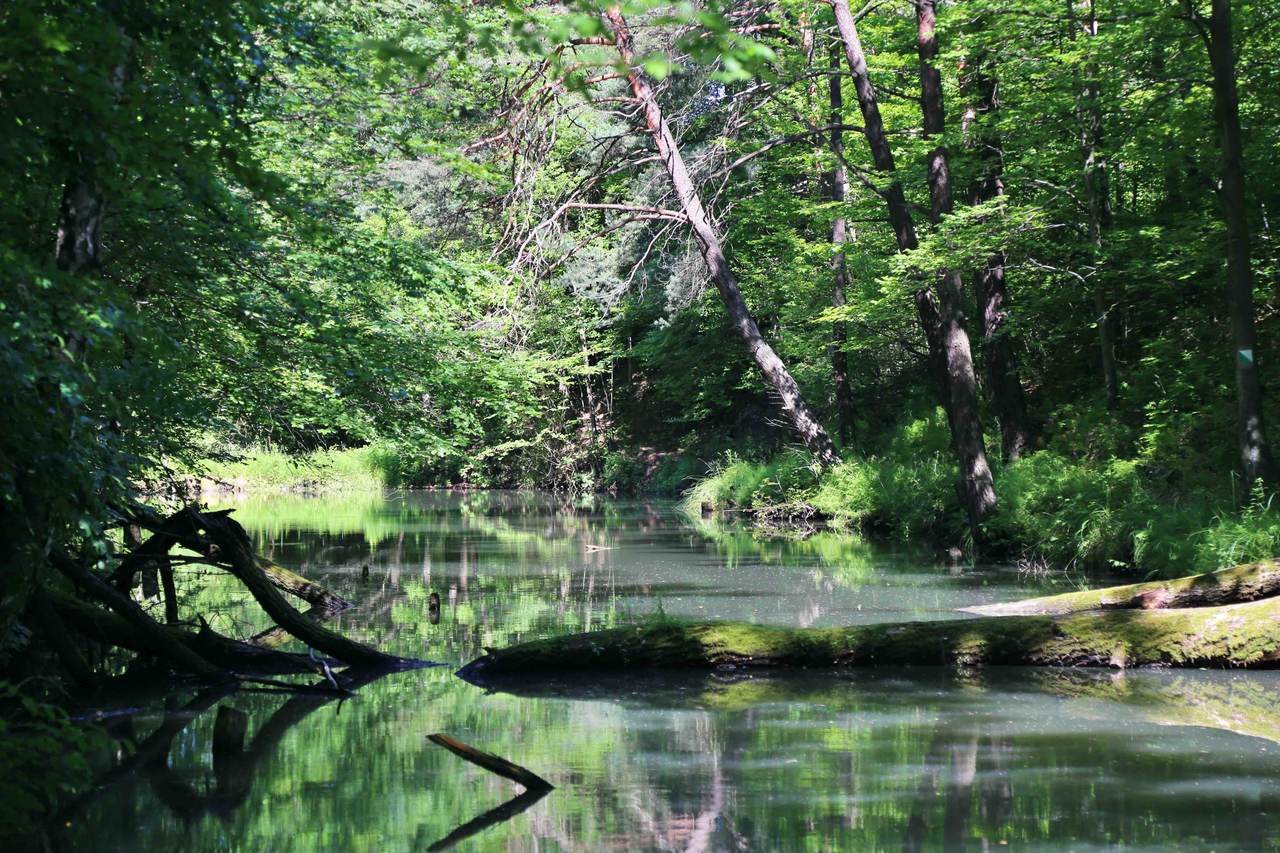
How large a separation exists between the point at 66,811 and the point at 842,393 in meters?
20.5

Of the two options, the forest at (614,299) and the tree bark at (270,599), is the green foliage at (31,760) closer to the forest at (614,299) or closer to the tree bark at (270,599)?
the forest at (614,299)

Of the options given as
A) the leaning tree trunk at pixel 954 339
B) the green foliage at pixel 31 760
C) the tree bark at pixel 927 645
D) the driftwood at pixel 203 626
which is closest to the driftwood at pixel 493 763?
the green foliage at pixel 31 760

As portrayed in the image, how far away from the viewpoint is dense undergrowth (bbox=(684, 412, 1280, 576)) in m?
11.8

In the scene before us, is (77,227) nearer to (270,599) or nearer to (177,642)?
(177,642)

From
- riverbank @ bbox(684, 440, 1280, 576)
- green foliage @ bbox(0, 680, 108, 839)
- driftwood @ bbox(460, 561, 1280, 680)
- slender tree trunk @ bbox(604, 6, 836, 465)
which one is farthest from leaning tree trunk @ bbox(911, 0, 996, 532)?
green foliage @ bbox(0, 680, 108, 839)

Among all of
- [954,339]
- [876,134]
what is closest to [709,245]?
[876,134]

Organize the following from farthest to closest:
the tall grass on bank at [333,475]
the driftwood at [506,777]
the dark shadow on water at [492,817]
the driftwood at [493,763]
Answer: the tall grass on bank at [333,475] < the driftwood at [493,763] < the driftwood at [506,777] < the dark shadow on water at [492,817]

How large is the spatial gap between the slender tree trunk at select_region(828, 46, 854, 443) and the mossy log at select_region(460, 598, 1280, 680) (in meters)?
12.6

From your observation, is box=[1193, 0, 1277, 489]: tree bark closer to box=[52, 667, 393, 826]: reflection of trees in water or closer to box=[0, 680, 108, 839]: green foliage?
box=[52, 667, 393, 826]: reflection of trees in water

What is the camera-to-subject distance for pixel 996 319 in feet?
58.6

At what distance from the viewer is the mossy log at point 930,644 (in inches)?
344

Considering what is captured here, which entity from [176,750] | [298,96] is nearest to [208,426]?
[298,96]

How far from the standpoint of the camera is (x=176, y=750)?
6.89 meters

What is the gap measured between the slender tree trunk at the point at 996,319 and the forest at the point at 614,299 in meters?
0.07
